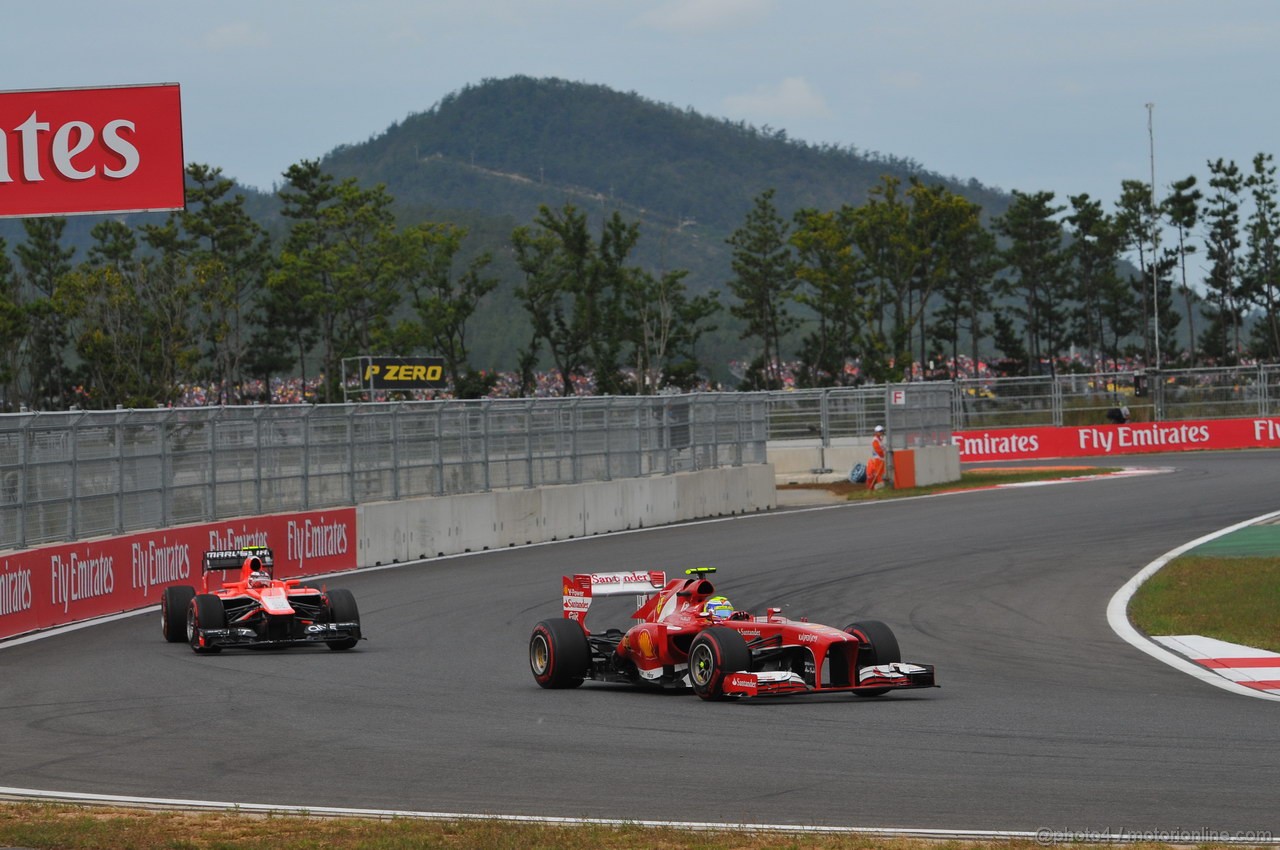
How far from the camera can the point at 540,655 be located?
44.2ft

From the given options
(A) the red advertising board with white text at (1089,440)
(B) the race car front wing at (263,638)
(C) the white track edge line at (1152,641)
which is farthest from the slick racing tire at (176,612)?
(A) the red advertising board with white text at (1089,440)

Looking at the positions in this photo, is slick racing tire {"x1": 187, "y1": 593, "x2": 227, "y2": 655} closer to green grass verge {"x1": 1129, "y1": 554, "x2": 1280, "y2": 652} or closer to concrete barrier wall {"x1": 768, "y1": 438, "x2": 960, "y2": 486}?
green grass verge {"x1": 1129, "y1": 554, "x2": 1280, "y2": 652}

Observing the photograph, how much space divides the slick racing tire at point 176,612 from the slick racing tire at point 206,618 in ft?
1.99

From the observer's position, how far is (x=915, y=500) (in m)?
35.9

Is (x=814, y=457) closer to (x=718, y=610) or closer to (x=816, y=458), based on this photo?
(x=816, y=458)

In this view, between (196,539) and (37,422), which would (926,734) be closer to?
(37,422)

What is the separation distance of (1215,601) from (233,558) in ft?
35.9

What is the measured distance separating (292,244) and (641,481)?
5848 centimetres

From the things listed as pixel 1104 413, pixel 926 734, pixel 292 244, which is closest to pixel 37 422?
pixel 926 734

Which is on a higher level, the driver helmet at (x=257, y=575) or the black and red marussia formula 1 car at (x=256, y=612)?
the driver helmet at (x=257, y=575)

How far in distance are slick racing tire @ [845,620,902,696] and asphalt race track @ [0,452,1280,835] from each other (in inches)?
11.7

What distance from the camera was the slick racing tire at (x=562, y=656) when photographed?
13.2m

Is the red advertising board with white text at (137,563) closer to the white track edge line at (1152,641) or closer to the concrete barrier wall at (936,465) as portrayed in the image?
the white track edge line at (1152,641)

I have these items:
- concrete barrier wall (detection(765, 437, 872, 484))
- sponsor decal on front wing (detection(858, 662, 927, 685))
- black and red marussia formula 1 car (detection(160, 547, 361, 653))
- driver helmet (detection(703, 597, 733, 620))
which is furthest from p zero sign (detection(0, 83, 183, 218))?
concrete barrier wall (detection(765, 437, 872, 484))
